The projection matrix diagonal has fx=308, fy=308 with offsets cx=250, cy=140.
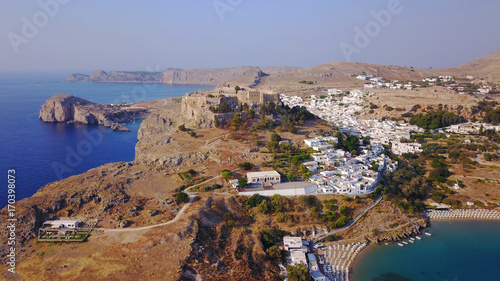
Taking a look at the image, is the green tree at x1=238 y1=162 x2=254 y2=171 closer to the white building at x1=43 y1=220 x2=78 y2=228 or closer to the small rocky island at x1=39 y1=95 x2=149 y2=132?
the white building at x1=43 y1=220 x2=78 y2=228

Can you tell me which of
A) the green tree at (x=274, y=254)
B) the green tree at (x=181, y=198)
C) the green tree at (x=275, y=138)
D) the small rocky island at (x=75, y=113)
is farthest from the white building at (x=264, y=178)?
the small rocky island at (x=75, y=113)

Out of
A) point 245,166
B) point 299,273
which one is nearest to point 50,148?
point 245,166

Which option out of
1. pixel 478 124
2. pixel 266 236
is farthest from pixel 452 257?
pixel 478 124

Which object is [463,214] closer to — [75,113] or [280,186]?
[280,186]

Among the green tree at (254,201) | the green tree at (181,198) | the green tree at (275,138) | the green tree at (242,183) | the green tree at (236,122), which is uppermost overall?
the green tree at (236,122)

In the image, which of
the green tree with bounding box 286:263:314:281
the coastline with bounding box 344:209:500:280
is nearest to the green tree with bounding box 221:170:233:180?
the green tree with bounding box 286:263:314:281

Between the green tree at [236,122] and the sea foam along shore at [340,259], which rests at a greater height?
the green tree at [236,122]

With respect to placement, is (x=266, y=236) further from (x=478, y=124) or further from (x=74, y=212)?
(x=478, y=124)

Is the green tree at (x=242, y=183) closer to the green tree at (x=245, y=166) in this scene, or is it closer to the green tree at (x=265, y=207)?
the green tree at (x=265, y=207)
